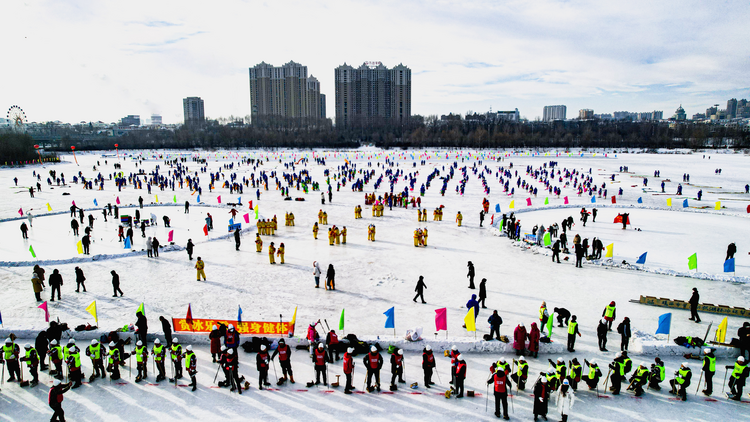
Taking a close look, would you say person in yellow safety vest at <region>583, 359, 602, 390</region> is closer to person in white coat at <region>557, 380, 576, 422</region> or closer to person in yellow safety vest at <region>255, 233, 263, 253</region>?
person in white coat at <region>557, 380, 576, 422</region>

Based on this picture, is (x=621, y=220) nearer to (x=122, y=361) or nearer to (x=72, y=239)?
(x=122, y=361)

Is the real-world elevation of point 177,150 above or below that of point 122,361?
above

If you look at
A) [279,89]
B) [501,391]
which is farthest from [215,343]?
[279,89]

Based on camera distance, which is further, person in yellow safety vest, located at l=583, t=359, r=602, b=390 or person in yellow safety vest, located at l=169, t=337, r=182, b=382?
person in yellow safety vest, located at l=169, t=337, r=182, b=382

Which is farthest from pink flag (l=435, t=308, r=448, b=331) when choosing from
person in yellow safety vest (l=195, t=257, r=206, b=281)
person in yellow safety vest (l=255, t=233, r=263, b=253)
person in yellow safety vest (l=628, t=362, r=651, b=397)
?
person in yellow safety vest (l=255, t=233, r=263, b=253)

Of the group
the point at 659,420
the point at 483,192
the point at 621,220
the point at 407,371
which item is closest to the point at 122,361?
the point at 407,371

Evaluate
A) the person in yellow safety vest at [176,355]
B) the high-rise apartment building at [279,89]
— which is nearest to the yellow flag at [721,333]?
the person in yellow safety vest at [176,355]

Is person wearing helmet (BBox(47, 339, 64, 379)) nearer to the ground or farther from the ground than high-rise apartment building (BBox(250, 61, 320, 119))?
nearer to the ground

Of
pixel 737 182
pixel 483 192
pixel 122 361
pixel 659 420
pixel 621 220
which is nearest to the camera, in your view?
pixel 659 420
